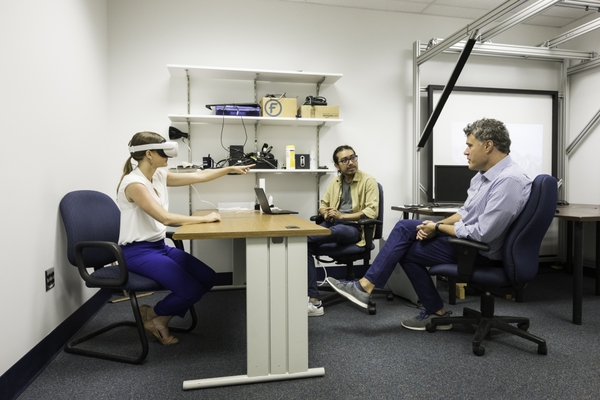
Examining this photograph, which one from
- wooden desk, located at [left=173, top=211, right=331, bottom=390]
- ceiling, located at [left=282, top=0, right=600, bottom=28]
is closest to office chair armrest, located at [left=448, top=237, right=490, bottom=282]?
wooden desk, located at [left=173, top=211, right=331, bottom=390]

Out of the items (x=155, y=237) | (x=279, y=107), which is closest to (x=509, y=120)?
(x=279, y=107)

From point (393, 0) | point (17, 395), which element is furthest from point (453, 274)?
point (393, 0)

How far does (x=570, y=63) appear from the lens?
4082 mm

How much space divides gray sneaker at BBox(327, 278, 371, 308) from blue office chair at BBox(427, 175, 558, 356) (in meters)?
0.45

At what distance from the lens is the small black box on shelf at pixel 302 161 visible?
349 centimetres

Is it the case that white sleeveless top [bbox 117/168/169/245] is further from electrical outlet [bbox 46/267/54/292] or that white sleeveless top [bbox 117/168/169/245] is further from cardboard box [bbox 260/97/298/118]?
cardboard box [bbox 260/97/298/118]

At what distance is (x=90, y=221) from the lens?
7.32 feet

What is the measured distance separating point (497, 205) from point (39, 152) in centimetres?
234

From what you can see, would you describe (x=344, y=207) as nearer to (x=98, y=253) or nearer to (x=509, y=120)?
(x=98, y=253)

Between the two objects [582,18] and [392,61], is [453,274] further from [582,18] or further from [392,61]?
[582,18]

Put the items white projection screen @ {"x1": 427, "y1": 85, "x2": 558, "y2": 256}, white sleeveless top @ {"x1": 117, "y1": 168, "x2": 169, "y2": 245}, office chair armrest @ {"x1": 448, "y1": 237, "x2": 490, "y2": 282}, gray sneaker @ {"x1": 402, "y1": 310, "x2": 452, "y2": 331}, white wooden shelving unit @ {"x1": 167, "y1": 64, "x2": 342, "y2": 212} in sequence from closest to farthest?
office chair armrest @ {"x1": 448, "y1": 237, "x2": 490, "y2": 282} < white sleeveless top @ {"x1": 117, "y1": 168, "x2": 169, "y2": 245} < gray sneaker @ {"x1": 402, "y1": 310, "x2": 452, "y2": 331} < white wooden shelving unit @ {"x1": 167, "y1": 64, "x2": 342, "y2": 212} < white projection screen @ {"x1": 427, "y1": 85, "x2": 558, "y2": 256}

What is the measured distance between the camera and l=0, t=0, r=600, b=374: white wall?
6.17 feet

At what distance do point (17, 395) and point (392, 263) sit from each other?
77.6 inches

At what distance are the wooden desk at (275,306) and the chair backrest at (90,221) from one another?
836mm
